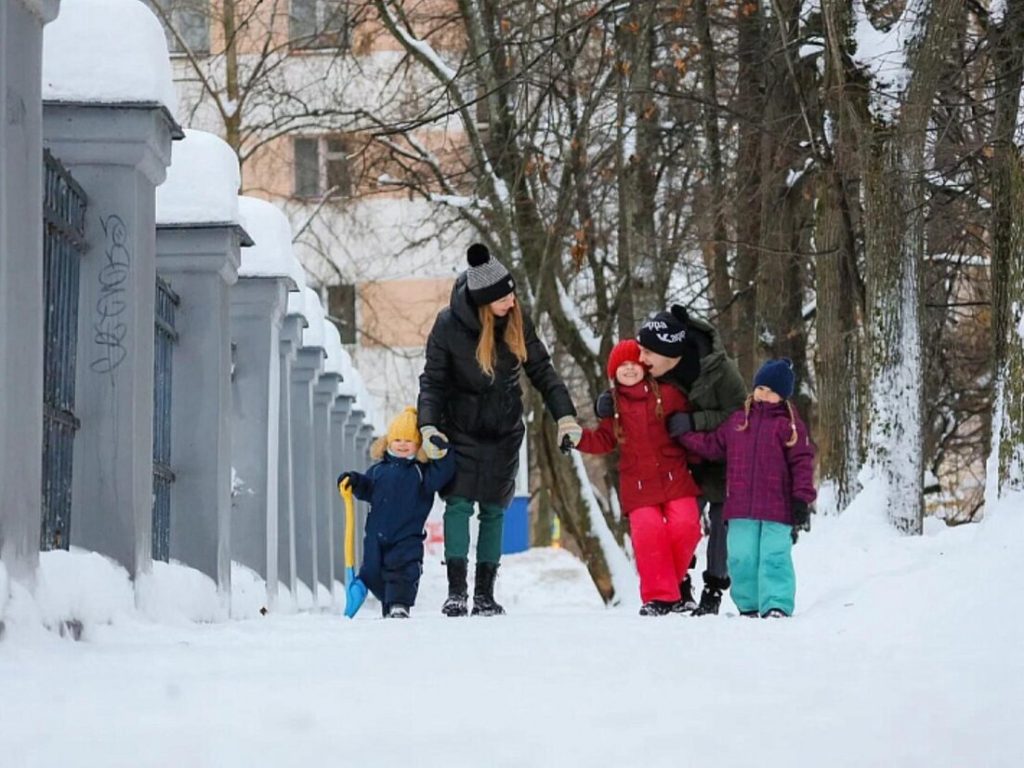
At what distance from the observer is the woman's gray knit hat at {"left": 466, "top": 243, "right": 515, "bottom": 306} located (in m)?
9.75

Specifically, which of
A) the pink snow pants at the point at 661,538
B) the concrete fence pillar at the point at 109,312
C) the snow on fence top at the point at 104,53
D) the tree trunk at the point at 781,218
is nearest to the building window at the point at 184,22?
the tree trunk at the point at 781,218

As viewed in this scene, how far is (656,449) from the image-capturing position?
10.1 meters

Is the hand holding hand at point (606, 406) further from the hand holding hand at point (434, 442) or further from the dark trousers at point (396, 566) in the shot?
the dark trousers at point (396, 566)

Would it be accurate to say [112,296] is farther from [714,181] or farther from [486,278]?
[714,181]

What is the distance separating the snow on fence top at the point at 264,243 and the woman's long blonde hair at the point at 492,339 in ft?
10.2

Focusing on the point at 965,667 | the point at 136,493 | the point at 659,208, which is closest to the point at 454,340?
the point at 136,493

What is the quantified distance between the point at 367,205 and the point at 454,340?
2466 cm

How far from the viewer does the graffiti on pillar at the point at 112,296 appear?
8.42m

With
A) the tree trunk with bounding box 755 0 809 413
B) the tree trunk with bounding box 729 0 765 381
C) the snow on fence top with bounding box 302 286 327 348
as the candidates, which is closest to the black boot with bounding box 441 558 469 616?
the snow on fence top with bounding box 302 286 327 348

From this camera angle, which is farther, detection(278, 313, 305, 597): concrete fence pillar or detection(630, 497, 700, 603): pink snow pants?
detection(278, 313, 305, 597): concrete fence pillar

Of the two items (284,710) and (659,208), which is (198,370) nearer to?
(284,710)

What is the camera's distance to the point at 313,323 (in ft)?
58.0

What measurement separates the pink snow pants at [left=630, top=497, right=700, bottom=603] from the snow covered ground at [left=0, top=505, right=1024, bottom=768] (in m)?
1.90

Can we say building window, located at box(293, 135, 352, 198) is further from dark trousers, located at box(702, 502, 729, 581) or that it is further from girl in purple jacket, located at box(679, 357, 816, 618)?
girl in purple jacket, located at box(679, 357, 816, 618)
